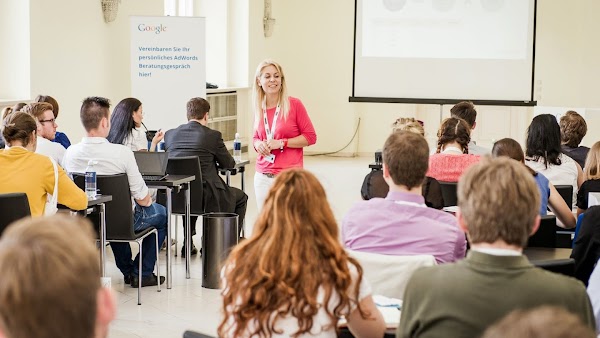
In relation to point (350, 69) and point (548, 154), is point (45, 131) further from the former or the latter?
point (350, 69)

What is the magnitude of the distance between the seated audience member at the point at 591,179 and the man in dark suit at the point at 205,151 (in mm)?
2929

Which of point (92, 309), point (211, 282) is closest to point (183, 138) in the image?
point (211, 282)

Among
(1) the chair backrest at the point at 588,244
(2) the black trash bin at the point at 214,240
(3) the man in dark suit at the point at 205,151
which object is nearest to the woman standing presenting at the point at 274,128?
(2) the black trash bin at the point at 214,240

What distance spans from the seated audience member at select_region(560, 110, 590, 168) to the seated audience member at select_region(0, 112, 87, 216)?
389 centimetres

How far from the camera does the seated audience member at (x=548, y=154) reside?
19.7ft

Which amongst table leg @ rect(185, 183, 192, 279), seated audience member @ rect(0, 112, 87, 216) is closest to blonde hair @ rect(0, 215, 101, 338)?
seated audience member @ rect(0, 112, 87, 216)

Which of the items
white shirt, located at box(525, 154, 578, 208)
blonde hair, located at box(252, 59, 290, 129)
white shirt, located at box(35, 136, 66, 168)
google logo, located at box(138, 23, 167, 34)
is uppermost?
google logo, located at box(138, 23, 167, 34)

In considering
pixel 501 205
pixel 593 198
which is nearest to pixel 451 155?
pixel 593 198

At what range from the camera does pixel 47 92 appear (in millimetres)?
8492

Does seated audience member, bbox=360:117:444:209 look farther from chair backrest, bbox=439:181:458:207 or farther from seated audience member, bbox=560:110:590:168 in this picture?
seated audience member, bbox=560:110:590:168

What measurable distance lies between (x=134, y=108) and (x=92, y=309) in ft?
19.1

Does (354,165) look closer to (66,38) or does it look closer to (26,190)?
(66,38)

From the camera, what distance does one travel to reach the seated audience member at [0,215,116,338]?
51.0 inches

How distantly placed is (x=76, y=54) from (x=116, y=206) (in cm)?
369
